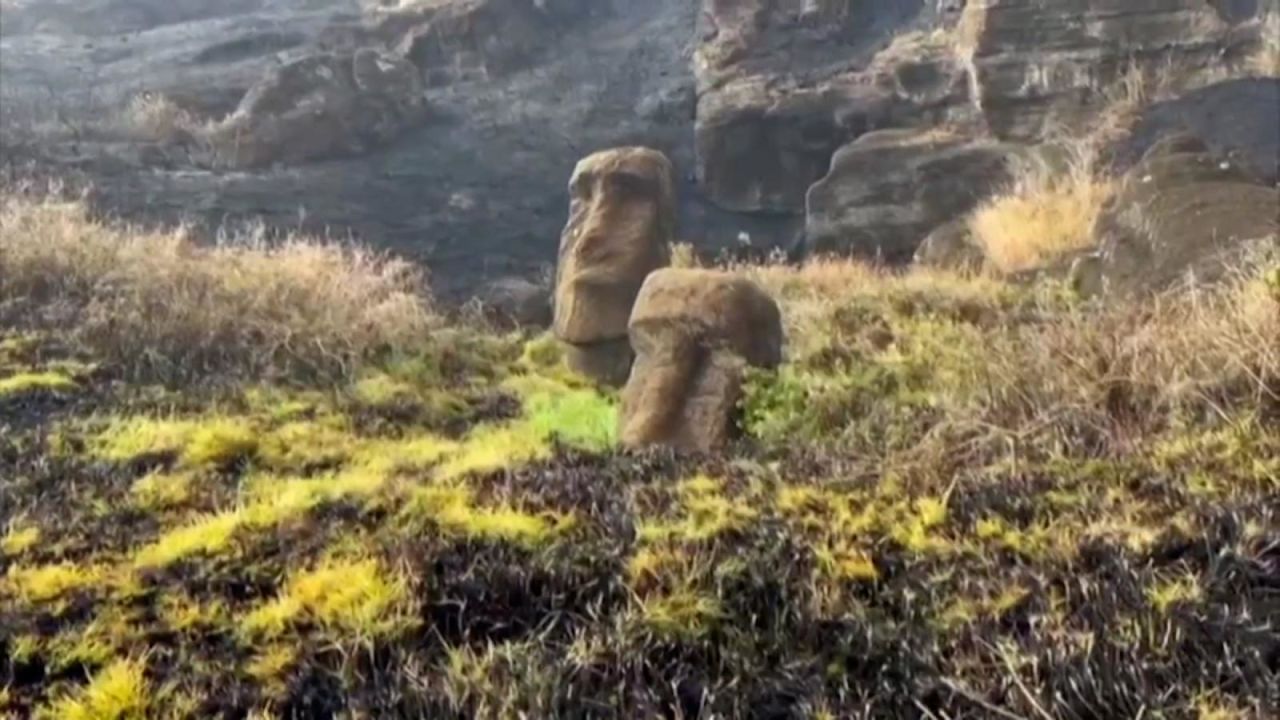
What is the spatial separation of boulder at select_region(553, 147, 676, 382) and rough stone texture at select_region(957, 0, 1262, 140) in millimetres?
6025

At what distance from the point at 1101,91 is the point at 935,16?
14.2 ft

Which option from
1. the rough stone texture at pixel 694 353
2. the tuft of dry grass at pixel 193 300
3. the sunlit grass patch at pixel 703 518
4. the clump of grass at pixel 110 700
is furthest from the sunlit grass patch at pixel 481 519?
the tuft of dry grass at pixel 193 300

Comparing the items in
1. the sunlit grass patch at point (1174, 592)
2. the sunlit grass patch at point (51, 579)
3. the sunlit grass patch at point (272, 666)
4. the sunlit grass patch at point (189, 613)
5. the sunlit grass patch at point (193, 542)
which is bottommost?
the sunlit grass patch at point (193, 542)

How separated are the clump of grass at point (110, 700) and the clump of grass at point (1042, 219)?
7918 millimetres

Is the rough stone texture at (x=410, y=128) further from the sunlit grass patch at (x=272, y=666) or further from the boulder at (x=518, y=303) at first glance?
the sunlit grass patch at (x=272, y=666)

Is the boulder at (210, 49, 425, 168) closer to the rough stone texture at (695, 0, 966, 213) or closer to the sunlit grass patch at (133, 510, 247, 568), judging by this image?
the rough stone texture at (695, 0, 966, 213)

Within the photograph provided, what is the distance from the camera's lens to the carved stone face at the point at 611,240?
9.02 meters

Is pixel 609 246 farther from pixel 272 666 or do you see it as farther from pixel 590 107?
pixel 590 107

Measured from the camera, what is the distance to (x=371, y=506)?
4.41 m

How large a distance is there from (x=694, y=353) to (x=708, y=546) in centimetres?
316

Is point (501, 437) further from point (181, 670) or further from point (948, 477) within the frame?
point (181, 670)

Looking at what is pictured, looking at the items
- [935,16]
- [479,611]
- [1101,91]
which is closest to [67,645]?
[479,611]

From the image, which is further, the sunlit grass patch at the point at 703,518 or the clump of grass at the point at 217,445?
the clump of grass at the point at 217,445

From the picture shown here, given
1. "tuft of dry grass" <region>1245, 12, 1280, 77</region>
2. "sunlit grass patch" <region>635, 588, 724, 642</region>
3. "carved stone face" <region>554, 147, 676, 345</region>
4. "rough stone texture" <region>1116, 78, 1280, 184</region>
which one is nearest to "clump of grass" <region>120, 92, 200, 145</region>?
"carved stone face" <region>554, 147, 676, 345</region>
